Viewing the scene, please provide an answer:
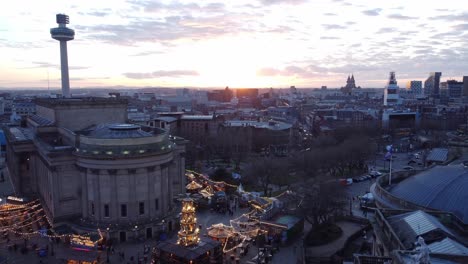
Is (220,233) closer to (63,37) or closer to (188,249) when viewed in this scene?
(188,249)

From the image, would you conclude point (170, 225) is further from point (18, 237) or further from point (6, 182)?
point (6, 182)

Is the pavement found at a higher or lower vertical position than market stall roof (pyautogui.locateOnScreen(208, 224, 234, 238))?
lower

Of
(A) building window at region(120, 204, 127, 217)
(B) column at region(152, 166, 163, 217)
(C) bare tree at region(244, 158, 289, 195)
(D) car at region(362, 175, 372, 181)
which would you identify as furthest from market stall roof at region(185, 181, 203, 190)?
(D) car at region(362, 175, 372, 181)

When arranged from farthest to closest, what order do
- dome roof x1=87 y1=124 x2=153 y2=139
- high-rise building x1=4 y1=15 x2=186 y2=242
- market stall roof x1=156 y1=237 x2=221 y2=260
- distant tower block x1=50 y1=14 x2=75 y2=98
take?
distant tower block x1=50 y1=14 x2=75 y2=98
dome roof x1=87 y1=124 x2=153 y2=139
high-rise building x1=4 y1=15 x2=186 y2=242
market stall roof x1=156 y1=237 x2=221 y2=260

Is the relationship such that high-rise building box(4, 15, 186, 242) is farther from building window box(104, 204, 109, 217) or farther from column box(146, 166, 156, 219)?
column box(146, 166, 156, 219)

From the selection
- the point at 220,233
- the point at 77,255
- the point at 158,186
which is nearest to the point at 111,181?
the point at 158,186

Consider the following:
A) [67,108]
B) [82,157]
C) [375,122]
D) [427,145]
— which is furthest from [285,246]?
[375,122]
